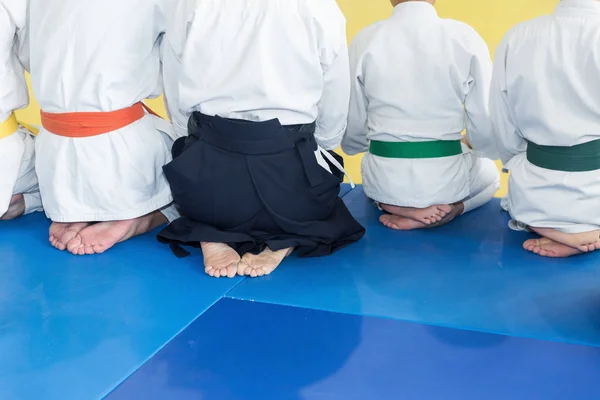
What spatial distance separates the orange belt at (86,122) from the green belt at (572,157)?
1526 mm

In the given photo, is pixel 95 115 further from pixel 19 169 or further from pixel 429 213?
pixel 429 213

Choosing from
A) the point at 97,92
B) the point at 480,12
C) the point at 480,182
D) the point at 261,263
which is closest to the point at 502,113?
the point at 480,182

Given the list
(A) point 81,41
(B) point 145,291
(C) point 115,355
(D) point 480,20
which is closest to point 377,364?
(C) point 115,355

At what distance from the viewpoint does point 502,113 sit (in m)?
2.33

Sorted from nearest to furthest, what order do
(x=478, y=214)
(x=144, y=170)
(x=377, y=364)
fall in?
1. (x=377, y=364)
2. (x=144, y=170)
3. (x=478, y=214)

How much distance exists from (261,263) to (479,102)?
1.07 metres

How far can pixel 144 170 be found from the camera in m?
2.42

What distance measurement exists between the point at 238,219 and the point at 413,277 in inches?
24.9

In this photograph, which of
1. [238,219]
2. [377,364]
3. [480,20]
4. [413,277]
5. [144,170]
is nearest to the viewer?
[377,364]

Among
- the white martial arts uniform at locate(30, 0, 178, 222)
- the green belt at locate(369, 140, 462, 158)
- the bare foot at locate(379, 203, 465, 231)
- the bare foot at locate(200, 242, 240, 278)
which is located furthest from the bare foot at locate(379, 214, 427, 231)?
the white martial arts uniform at locate(30, 0, 178, 222)

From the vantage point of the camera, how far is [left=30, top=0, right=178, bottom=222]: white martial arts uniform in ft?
7.48

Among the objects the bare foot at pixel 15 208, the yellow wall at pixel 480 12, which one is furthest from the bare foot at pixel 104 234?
the yellow wall at pixel 480 12

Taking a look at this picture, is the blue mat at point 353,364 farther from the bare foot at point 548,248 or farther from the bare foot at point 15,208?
the bare foot at point 15,208

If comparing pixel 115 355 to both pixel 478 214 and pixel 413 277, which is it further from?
pixel 478 214
